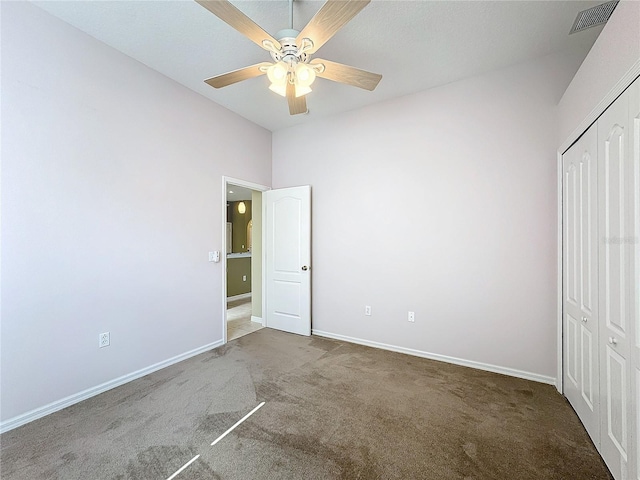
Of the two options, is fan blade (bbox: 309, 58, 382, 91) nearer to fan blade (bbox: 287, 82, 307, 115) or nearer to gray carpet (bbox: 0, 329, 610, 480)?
fan blade (bbox: 287, 82, 307, 115)

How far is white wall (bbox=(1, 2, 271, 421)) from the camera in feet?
6.27

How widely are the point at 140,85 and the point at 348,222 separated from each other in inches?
106

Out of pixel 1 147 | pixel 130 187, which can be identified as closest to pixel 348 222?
pixel 130 187

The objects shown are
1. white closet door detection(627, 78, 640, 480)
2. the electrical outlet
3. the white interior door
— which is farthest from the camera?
the white interior door

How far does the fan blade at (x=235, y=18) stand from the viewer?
132 cm

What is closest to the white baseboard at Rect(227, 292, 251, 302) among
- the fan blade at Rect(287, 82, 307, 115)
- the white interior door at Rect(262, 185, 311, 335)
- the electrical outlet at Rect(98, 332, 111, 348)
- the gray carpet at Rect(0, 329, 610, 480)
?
the white interior door at Rect(262, 185, 311, 335)

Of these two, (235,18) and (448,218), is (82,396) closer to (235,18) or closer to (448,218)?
(235,18)

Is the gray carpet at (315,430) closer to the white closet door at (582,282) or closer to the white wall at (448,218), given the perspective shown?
the white closet door at (582,282)

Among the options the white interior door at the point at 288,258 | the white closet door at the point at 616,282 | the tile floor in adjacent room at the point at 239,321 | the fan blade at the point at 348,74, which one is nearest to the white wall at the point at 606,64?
the white closet door at the point at 616,282

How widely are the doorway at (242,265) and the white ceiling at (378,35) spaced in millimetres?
1421

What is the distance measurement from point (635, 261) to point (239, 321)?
4486mm

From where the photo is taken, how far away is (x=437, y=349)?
117 inches

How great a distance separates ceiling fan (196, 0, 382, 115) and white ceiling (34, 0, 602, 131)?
0.48 meters

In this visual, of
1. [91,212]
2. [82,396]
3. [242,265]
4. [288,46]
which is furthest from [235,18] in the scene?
[242,265]
